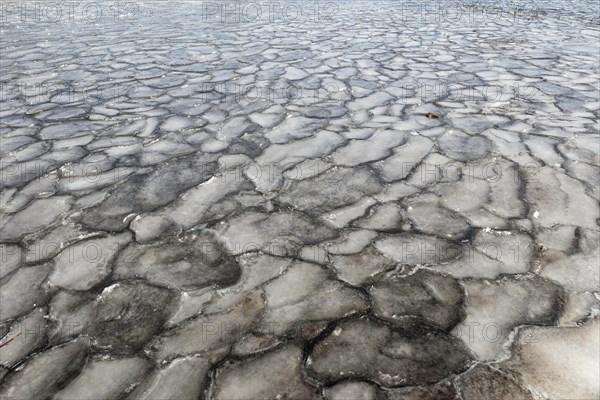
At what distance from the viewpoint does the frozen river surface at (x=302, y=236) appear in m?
1.38

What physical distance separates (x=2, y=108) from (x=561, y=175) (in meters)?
4.21

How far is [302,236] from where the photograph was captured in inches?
77.7

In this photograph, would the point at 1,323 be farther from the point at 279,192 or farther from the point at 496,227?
the point at 496,227

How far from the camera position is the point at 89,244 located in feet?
6.37

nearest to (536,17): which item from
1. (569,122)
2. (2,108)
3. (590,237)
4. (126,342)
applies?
(569,122)

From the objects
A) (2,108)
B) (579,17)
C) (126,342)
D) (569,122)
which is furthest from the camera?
(579,17)

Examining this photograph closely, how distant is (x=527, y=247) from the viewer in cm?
188

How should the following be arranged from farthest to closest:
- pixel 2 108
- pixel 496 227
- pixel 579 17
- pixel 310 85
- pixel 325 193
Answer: pixel 579 17 → pixel 310 85 → pixel 2 108 → pixel 325 193 → pixel 496 227

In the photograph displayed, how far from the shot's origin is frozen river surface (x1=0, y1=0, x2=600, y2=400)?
1.38 m

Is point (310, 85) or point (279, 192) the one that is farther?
point (310, 85)

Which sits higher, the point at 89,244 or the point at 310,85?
the point at 310,85

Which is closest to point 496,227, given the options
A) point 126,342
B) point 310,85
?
point 126,342

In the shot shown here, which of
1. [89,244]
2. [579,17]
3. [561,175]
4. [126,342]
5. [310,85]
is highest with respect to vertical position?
[579,17]

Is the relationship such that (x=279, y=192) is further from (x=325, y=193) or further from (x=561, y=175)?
(x=561, y=175)
